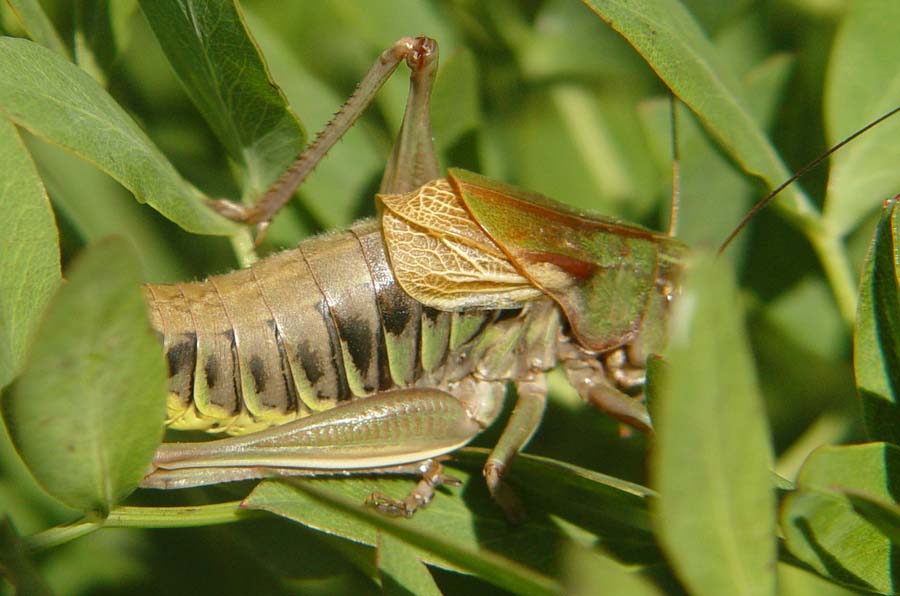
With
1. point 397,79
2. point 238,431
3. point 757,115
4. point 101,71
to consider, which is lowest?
point 238,431

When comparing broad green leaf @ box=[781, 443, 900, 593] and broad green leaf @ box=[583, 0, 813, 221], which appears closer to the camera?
broad green leaf @ box=[781, 443, 900, 593]

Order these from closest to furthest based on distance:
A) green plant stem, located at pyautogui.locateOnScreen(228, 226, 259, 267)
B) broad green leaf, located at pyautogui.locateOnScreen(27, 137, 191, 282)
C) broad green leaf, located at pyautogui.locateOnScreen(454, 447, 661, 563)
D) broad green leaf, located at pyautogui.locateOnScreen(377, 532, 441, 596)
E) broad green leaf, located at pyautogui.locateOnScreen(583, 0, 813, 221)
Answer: broad green leaf, located at pyautogui.locateOnScreen(377, 532, 441, 596) < broad green leaf, located at pyautogui.locateOnScreen(454, 447, 661, 563) < broad green leaf, located at pyautogui.locateOnScreen(583, 0, 813, 221) < green plant stem, located at pyautogui.locateOnScreen(228, 226, 259, 267) < broad green leaf, located at pyautogui.locateOnScreen(27, 137, 191, 282)

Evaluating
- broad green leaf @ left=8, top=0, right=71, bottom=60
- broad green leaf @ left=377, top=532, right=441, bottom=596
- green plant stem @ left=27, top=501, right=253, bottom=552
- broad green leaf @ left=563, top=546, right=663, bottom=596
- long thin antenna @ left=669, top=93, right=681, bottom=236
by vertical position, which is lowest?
green plant stem @ left=27, top=501, right=253, bottom=552

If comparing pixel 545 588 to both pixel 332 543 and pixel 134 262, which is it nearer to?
pixel 134 262

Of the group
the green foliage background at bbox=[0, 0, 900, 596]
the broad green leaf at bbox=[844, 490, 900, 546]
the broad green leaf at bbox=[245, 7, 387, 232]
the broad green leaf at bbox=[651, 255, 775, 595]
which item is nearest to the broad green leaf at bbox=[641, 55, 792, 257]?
the green foliage background at bbox=[0, 0, 900, 596]

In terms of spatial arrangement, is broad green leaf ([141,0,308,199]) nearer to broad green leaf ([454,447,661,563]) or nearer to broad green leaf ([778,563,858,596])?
broad green leaf ([454,447,661,563])

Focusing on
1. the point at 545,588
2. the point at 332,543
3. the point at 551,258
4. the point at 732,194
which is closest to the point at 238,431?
the point at 332,543

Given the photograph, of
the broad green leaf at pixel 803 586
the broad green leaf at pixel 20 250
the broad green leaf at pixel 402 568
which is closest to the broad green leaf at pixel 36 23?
the broad green leaf at pixel 20 250
